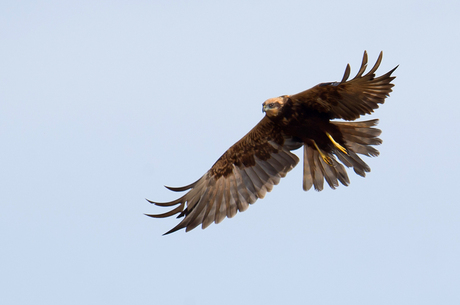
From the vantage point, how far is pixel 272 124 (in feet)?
33.4

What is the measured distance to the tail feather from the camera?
32.1 feet

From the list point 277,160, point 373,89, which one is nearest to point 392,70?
point 373,89

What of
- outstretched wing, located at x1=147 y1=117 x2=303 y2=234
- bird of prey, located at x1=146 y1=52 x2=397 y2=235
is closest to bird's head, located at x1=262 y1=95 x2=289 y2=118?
bird of prey, located at x1=146 y1=52 x2=397 y2=235

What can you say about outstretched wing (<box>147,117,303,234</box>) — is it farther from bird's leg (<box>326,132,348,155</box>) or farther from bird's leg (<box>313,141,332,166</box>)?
bird's leg (<box>326,132,348,155</box>)

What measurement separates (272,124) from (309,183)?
1094 millimetres

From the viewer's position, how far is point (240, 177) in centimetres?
1069

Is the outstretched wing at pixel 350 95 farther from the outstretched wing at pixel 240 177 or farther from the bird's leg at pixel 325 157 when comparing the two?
the outstretched wing at pixel 240 177

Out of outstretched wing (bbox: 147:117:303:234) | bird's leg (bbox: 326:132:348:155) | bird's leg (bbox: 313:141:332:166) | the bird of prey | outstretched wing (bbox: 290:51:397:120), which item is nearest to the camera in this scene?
outstretched wing (bbox: 290:51:397:120)

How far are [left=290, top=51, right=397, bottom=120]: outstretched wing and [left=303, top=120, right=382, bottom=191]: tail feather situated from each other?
30 cm

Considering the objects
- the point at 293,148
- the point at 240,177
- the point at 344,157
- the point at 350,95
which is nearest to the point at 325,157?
the point at 344,157

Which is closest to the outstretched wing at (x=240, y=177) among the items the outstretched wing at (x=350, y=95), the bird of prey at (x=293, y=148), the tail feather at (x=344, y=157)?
the bird of prey at (x=293, y=148)

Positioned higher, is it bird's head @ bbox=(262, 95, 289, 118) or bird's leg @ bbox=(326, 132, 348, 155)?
bird's head @ bbox=(262, 95, 289, 118)

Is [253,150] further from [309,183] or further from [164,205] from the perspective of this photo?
[164,205]

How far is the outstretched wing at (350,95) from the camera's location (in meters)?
8.89
